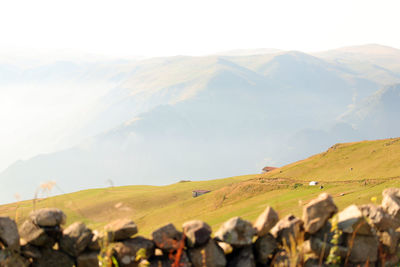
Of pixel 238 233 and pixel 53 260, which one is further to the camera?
pixel 238 233

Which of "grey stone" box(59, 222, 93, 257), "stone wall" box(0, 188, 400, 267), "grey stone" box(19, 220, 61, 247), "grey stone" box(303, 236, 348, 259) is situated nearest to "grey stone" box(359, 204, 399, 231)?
"stone wall" box(0, 188, 400, 267)

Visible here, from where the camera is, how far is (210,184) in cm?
10500

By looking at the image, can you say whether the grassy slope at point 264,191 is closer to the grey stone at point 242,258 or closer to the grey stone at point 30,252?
the grey stone at point 242,258

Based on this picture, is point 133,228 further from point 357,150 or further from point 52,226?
point 357,150

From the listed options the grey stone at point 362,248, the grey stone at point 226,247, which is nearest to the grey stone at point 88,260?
the grey stone at point 226,247

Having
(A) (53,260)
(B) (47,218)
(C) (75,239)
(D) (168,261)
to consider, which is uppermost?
(B) (47,218)

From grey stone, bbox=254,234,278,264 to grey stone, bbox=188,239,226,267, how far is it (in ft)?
4.32

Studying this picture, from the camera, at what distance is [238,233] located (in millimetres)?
12078

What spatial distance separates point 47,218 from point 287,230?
779 cm

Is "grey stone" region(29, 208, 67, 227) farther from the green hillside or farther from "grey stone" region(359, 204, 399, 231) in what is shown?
the green hillside

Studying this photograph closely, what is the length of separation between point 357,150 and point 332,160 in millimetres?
6092

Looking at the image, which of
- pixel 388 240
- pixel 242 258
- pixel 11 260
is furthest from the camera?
pixel 388 240

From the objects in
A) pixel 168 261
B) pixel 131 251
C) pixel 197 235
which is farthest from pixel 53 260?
pixel 197 235

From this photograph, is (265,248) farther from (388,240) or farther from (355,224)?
(388,240)
